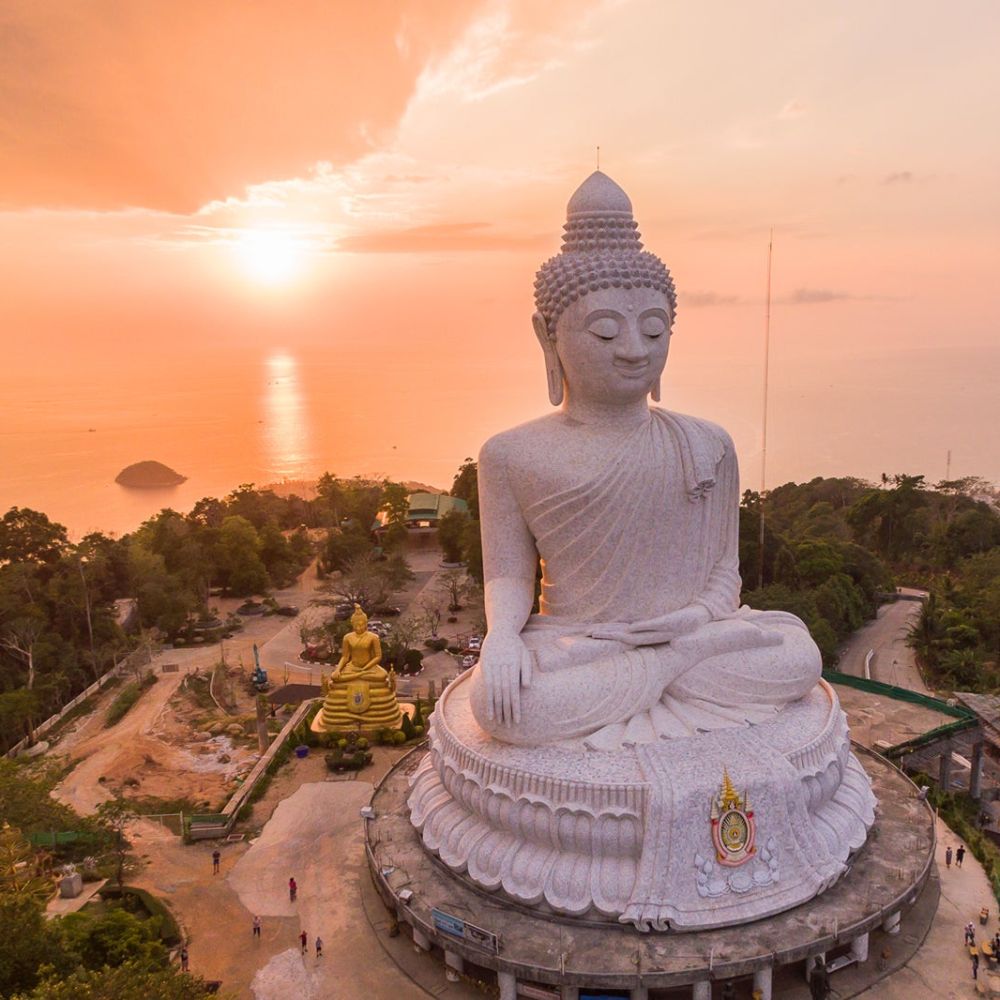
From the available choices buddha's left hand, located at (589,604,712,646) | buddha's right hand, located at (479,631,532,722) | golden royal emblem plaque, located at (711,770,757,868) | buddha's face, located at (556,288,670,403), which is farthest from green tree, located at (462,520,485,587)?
golden royal emblem plaque, located at (711,770,757,868)

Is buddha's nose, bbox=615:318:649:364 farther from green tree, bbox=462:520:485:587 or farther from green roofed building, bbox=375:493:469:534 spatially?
green roofed building, bbox=375:493:469:534

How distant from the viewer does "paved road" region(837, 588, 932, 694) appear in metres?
22.0

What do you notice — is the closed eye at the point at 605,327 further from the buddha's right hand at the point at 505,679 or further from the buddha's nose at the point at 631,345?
the buddha's right hand at the point at 505,679

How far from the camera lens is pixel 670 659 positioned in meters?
10.5

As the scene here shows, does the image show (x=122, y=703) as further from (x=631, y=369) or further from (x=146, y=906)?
(x=631, y=369)

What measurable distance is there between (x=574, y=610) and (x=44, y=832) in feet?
26.7

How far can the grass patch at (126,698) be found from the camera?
19.5 metres

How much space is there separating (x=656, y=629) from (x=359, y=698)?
765 centimetres

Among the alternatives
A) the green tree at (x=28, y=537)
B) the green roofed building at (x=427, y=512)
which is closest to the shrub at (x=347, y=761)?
the green tree at (x=28, y=537)

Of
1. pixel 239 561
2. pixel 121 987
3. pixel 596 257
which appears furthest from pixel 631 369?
pixel 239 561

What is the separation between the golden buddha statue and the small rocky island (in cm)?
4188

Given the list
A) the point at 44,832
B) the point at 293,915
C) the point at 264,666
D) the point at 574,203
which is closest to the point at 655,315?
the point at 574,203

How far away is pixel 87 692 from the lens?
70.0ft

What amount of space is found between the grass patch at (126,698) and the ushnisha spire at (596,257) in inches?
559
